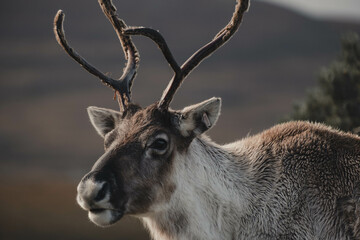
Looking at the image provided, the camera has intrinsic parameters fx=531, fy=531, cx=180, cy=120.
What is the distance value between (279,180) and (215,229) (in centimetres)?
106

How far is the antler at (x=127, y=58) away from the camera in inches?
293

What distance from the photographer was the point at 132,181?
621 centimetres

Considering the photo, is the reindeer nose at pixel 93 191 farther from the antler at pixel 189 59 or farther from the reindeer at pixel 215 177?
the antler at pixel 189 59

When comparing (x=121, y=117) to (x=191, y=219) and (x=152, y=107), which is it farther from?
(x=191, y=219)

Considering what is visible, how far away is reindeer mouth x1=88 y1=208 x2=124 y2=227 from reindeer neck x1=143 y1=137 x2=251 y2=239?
66 centimetres

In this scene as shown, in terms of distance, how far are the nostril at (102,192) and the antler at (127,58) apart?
5.54 ft

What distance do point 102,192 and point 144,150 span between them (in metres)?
0.82

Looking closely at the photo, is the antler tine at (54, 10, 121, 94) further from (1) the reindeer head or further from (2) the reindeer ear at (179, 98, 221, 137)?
(2) the reindeer ear at (179, 98, 221, 137)

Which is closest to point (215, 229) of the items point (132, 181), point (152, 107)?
point (132, 181)

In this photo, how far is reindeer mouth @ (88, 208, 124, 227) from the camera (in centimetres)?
597

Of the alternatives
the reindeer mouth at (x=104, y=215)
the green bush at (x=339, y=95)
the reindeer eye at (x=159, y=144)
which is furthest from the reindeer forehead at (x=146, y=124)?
the green bush at (x=339, y=95)

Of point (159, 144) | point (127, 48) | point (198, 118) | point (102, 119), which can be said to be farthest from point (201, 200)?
point (127, 48)

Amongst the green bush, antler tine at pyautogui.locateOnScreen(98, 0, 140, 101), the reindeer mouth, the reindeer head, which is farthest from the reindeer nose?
the green bush

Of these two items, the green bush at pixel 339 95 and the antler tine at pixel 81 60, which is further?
the green bush at pixel 339 95
